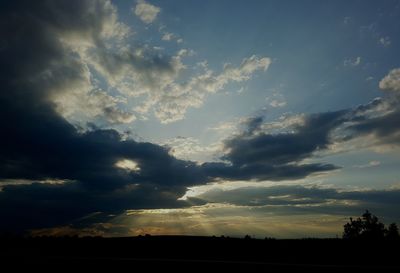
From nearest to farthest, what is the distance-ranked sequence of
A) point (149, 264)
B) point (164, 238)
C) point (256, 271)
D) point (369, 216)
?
point (256, 271)
point (149, 264)
point (164, 238)
point (369, 216)

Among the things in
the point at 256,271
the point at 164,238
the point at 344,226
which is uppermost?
the point at 344,226

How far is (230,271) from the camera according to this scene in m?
6.52

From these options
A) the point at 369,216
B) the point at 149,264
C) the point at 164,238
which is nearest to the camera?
the point at 149,264

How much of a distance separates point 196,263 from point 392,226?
160m

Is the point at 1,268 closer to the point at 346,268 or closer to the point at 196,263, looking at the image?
the point at 196,263

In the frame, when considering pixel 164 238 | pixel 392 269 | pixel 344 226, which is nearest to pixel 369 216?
pixel 344 226

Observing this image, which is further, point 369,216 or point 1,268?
point 369,216

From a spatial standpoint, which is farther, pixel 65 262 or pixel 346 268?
pixel 65 262

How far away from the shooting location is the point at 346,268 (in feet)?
21.4

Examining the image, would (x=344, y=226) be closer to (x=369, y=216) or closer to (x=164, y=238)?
(x=369, y=216)

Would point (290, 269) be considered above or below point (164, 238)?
below

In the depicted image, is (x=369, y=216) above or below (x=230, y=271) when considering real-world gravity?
above

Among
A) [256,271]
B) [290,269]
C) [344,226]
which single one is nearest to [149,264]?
[256,271]

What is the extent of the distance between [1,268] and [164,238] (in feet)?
93.0
